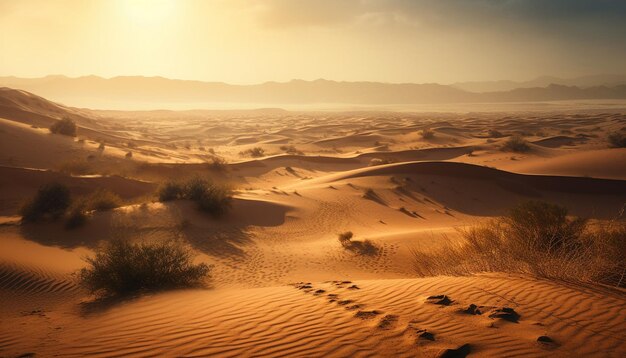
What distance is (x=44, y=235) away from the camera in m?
11.8

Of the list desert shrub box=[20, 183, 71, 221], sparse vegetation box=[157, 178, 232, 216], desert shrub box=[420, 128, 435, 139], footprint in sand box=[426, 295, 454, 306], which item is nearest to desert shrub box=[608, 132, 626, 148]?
desert shrub box=[420, 128, 435, 139]

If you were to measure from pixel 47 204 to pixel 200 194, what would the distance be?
522cm

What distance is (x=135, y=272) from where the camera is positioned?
7.36 m

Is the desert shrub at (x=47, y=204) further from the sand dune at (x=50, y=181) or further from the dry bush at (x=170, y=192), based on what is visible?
the sand dune at (x=50, y=181)

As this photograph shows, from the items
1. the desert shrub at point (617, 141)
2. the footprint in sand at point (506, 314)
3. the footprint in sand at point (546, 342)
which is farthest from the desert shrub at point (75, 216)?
the desert shrub at point (617, 141)

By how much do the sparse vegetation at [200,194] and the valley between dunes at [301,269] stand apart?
51cm

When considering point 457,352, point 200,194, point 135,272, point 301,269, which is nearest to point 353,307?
point 457,352

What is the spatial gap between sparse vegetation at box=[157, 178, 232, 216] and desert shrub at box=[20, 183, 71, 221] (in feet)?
11.3

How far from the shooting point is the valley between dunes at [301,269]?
14.3 feet

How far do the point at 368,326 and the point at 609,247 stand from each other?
175 inches

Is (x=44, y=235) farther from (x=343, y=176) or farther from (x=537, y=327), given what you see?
(x=343, y=176)

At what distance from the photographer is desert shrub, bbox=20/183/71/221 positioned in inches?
508

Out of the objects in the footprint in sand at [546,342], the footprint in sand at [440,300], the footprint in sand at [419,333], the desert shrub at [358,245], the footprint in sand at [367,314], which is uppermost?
the footprint in sand at [546,342]

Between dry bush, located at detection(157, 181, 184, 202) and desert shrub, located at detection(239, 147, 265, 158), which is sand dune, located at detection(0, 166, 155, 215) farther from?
desert shrub, located at detection(239, 147, 265, 158)
